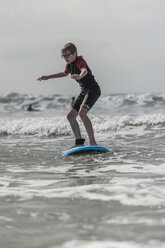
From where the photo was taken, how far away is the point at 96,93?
285 inches

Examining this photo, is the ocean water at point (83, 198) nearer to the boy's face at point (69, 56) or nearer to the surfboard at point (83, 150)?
the surfboard at point (83, 150)

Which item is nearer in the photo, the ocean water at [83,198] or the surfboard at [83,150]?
the ocean water at [83,198]

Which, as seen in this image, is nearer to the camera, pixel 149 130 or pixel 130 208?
pixel 130 208

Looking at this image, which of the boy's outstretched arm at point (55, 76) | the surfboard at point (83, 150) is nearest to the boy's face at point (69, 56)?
the boy's outstretched arm at point (55, 76)

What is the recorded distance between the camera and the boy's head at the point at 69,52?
7.00 metres

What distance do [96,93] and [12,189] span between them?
10.9ft

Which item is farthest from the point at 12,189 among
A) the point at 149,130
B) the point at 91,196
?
the point at 149,130

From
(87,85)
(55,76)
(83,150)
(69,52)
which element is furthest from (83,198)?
(55,76)

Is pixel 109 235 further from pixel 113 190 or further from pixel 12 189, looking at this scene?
pixel 12 189

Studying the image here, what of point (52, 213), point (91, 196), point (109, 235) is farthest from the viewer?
point (91, 196)

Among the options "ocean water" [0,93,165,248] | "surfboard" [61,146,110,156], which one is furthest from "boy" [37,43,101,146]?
"ocean water" [0,93,165,248]

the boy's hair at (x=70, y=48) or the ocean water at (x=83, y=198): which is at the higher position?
the boy's hair at (x=70, y=48)

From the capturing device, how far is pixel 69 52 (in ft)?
22.9

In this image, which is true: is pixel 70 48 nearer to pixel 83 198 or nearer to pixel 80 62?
pixel 80 62
